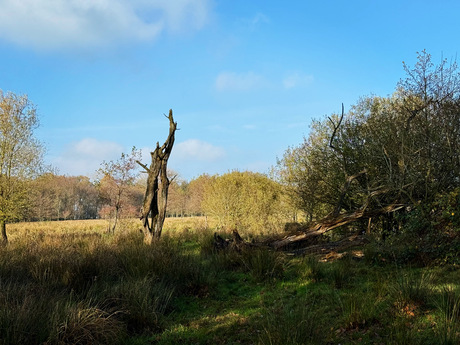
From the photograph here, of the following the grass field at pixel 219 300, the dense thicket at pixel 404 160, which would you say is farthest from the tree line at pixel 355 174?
the grass field at pixel 219 300

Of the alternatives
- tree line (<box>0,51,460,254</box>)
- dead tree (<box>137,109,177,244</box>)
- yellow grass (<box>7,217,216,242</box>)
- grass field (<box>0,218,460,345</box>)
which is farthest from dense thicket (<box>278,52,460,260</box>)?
yellow grass (<box>7,217,216,242</box>)

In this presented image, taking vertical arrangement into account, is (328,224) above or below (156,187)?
below

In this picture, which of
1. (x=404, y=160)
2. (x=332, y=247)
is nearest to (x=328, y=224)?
(x=332, y=247)

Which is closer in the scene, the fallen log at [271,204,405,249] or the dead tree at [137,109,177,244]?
the fallen log at [271,204,405,249]

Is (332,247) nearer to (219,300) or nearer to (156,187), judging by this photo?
(219,300)

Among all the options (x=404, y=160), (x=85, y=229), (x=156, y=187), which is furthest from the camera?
(x=85, y=229)

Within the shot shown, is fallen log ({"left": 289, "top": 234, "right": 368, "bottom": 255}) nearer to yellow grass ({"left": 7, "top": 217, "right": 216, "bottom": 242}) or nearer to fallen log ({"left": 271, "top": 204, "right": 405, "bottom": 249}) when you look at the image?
fallen log ({"left": 271, "top": 204, "right": 405, "bottom": 249})

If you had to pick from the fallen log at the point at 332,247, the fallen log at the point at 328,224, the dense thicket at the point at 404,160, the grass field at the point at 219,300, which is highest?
the dense thicket at the point at 404,160

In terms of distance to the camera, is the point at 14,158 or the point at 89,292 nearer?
the point at 89,292

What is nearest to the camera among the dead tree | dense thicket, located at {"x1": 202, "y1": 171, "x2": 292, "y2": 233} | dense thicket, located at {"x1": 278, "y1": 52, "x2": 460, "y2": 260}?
dense thicket, located at {"x1": 278, "y1": 52, "x2": 460, "y2": 260}

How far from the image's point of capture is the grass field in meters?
4.35

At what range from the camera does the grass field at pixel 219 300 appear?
171 inches

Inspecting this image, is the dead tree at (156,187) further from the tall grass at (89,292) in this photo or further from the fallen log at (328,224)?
the fallen log at (328,224)

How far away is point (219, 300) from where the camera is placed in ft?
23.0
